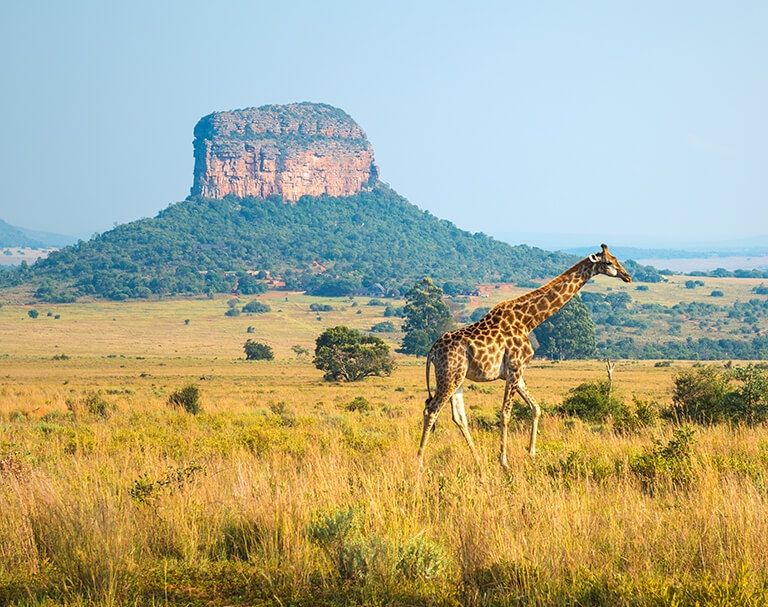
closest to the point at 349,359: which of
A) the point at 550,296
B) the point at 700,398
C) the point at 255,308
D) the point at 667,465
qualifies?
the point at 700,398

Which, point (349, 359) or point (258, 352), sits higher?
point (349, 359)

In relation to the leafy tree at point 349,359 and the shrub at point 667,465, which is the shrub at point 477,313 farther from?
the shrub at point 667,465

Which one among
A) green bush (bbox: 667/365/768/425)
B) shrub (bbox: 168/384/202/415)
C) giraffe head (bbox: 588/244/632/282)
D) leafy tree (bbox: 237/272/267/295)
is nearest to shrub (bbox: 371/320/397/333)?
leafy tree (bbox: 237/272/267/295)

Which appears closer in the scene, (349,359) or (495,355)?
(495,355)

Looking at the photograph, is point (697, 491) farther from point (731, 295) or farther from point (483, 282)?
point (483, 282)

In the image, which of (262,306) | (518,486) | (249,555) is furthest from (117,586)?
(262,306)

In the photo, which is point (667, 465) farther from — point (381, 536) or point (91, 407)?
point (91, 407)

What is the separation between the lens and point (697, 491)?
8.93 meters

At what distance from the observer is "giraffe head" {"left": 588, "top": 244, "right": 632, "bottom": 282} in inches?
452

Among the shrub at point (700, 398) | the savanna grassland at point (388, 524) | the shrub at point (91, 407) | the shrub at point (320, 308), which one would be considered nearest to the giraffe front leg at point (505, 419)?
the savanna grassland at point (388, 524)

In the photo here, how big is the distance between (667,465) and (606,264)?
264cm

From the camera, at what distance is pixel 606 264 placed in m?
11.6

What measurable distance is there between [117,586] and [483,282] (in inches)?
7656

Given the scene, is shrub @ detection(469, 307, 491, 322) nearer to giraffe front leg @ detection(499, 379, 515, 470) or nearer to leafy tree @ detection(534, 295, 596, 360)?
leafy tree @ detection(534, 295, 596, 360)
